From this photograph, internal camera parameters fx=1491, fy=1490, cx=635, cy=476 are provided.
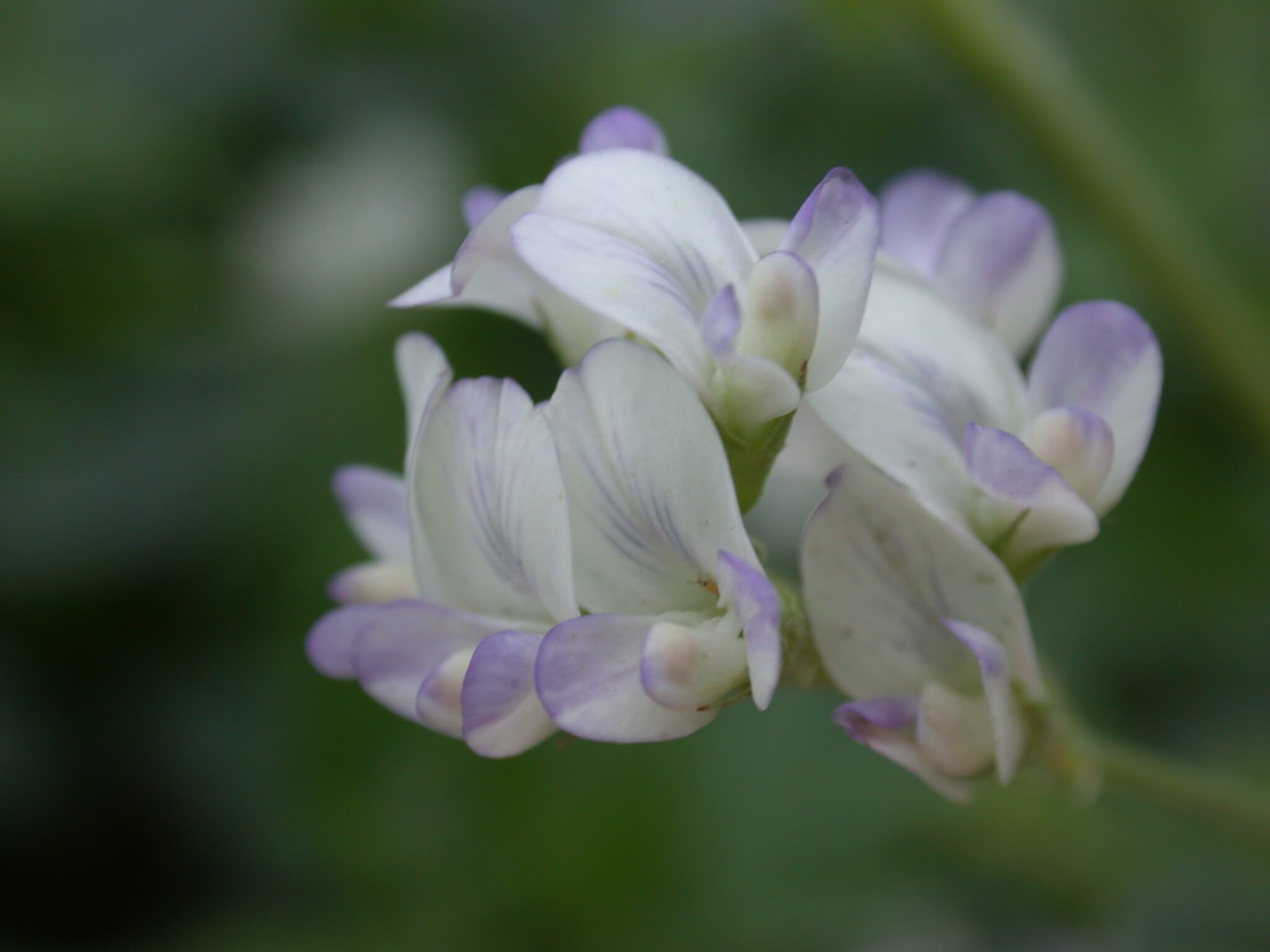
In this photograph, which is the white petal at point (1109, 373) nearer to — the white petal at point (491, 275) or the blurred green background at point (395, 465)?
the white petal at point (491, 275)

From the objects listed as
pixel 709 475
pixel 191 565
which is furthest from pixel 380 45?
pixel 709 475

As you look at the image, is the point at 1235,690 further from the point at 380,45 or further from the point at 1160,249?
the point at 380,45

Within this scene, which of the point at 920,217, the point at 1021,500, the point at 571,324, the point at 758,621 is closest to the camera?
the point at 758,621

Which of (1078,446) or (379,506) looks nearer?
(1078,446)

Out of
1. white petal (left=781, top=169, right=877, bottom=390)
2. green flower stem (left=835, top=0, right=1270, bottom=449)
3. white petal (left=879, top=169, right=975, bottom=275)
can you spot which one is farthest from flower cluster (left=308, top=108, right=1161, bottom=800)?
green flower stem (left=835, top=0, right=1270, bottom=449)

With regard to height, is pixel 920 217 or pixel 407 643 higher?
pixel 920 217

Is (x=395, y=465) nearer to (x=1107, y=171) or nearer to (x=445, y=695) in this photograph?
(x=1107, y=171)

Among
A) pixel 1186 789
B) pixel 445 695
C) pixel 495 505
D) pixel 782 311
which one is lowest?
pixel 1186 789

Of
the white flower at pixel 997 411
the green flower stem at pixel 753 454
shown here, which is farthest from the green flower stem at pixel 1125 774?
the green flower stem at pixel 753 454

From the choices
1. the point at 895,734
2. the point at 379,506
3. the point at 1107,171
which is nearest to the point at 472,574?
the point at 379,506
